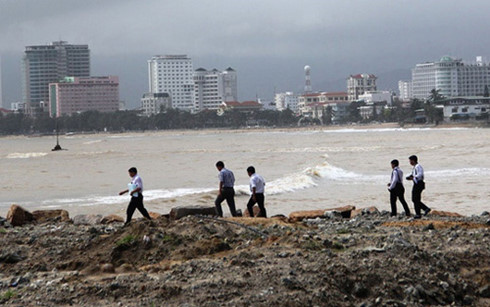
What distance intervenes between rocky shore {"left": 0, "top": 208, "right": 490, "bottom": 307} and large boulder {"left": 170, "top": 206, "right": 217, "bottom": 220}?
229cm

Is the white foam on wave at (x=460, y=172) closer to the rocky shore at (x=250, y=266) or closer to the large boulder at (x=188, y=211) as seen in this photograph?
the large boulder at (x=188, y=211)

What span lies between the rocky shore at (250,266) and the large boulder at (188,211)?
7.52 ft

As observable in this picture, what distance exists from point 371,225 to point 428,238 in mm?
2408

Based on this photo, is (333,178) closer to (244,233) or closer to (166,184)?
(166,184)

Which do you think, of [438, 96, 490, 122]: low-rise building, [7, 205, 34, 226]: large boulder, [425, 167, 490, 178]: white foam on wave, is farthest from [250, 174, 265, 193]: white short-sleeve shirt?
[438, 96, 490, 122]: low-rise building

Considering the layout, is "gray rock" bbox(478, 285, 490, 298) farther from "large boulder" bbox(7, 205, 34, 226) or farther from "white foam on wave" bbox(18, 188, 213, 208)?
"white foam on wave" bbox(18, 188, 213, 208)

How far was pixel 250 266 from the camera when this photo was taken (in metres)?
10.5

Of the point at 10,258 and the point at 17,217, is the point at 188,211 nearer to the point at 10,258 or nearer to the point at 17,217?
the point at 17,217

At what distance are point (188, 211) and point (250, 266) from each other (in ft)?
20.0

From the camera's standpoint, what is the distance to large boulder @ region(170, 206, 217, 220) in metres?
16.2

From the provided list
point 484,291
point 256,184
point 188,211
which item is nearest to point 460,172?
point 256,184

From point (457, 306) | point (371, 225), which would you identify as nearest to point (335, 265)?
point (457, 306)

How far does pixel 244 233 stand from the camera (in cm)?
1283

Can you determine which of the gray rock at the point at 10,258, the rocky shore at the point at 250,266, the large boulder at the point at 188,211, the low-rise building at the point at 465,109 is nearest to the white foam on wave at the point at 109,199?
the large boulder at the point at 188,211
